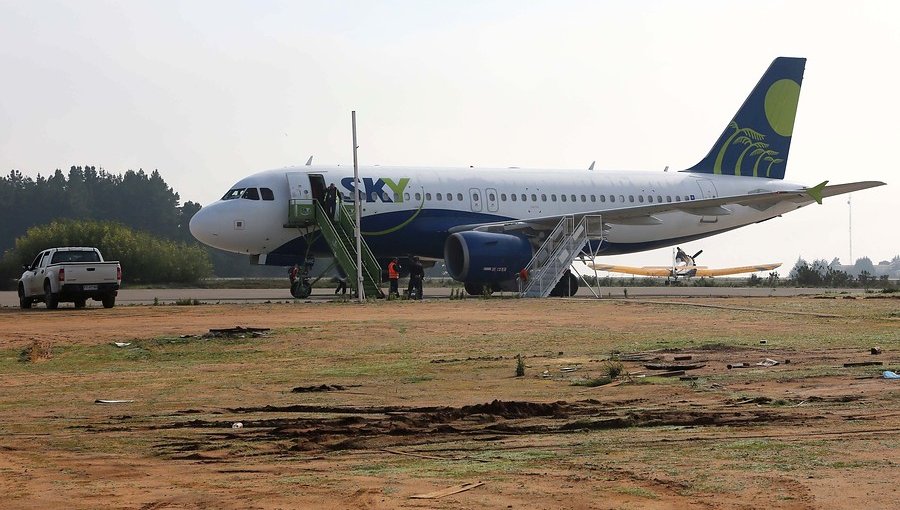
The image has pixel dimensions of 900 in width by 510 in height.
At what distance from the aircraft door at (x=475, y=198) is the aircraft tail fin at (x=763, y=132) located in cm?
929

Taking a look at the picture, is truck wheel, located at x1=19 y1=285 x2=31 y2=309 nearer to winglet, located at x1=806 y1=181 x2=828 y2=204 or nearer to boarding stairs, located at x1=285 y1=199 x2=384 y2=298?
boarding stairs, located at x1=285 y1=199 x2=384 y2=298

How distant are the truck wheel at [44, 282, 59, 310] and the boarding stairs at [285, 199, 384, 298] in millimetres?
7147

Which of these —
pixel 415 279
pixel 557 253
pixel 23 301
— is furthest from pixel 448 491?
pixel 557 253

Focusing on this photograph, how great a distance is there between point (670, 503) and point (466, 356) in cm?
950

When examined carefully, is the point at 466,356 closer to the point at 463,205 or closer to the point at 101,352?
the point at 101,352

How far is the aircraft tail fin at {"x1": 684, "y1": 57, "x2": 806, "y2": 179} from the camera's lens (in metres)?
42.3

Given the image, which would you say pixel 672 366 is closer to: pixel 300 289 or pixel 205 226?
pixel 300 289

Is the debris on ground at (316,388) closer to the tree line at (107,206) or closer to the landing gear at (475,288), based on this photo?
the landing gear at (475,288)

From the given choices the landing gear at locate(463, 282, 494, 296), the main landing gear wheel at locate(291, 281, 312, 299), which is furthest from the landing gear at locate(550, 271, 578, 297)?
the main landing gear wheel at locate(291, 281, 312, 299)

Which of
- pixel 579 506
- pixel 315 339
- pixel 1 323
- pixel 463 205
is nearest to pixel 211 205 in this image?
pixel 463 205

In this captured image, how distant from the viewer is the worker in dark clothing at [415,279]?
32812 millimetres

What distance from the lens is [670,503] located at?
22.1ft

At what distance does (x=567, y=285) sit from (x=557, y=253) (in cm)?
120

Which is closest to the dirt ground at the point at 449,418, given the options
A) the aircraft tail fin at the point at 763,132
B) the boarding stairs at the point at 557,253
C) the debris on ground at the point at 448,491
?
the debris on ground at the point at 448,491
